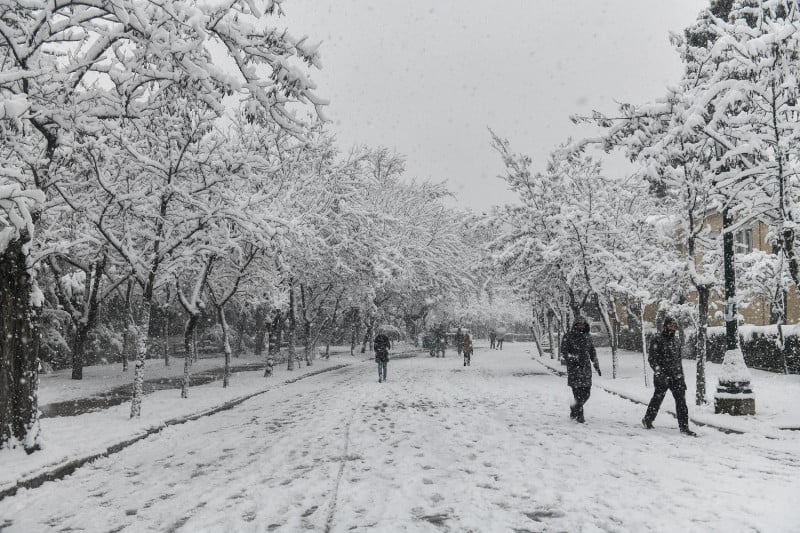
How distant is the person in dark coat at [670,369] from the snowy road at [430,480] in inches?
15.8

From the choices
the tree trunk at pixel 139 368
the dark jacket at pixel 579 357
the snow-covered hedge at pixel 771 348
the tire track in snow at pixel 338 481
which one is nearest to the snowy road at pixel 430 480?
the tire track in snow at pixel 338 481

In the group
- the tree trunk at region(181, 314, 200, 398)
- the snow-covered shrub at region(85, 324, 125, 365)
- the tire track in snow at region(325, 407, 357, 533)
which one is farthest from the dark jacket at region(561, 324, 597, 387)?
the snow-covered shrub at region(85, 324, 125, 365)

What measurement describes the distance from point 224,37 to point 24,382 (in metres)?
5.91

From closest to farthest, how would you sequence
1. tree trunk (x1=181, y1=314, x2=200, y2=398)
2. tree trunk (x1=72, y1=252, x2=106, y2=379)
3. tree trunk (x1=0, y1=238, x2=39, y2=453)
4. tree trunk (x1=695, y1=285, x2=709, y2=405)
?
1. tree trunk (x1=0, y1=238, x2=39, y2=453)
2. tree trunk (x1=695, y1=285, x2=709, y2=405)
3. tree trunk (x1=181, y1=314, x2=200, y2=398)
4. tree trunk (x1=72, y1=252, x2=106, y2=379)

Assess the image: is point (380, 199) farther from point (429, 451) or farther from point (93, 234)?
point (429, 451)

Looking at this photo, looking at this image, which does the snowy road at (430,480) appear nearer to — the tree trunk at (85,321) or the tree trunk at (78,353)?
the tree trunk at (85,321)

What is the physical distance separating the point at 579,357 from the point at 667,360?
173 centimetres

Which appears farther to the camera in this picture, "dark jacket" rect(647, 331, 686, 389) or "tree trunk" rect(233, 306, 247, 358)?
"tree trunk" rect(233, 306, 247, 358)

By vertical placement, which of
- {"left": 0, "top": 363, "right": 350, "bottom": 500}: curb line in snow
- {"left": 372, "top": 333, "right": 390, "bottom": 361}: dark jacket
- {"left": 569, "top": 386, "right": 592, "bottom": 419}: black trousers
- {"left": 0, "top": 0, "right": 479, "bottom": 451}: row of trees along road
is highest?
{"left": 0, "top": 0, "right": 479, "bottom": 451}: row of trees along road

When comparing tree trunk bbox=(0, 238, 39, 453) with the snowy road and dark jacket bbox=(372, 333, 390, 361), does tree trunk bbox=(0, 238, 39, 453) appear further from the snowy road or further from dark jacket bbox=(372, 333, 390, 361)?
dark jacket bbox=(372, 333, 390, 361)

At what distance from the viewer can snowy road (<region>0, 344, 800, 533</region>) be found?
5.44 metres

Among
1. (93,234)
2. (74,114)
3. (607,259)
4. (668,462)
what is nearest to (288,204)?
(93,234)

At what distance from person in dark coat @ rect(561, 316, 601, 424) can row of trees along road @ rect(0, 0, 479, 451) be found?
616 cm

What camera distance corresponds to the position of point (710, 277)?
1381cm
